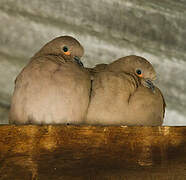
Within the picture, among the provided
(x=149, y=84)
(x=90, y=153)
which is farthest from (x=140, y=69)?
(x=90, y=153)

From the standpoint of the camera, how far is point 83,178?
1559 mm

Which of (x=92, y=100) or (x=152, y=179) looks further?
(x=92, y=100)

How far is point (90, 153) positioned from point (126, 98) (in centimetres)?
36

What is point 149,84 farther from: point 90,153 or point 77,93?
point 90,153

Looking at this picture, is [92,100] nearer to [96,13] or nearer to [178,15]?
[96,13]

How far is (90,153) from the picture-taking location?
1603mm

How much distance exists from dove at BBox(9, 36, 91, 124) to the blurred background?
0.89 meters

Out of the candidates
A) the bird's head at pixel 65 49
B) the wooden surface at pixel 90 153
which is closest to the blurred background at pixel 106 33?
the bird's head at pixel 65 49

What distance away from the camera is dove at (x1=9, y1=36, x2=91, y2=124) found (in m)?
1.75

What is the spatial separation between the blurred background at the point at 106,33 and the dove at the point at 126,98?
0.81m

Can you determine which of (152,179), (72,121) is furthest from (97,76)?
(152,179)

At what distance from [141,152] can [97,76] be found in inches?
17.7

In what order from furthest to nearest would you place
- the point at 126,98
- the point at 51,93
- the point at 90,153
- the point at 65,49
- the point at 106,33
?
1. the point at 106,33
2. the point at 65,49
3. the point at 126,98
4. the point at 51,93
5. the point at 90,153

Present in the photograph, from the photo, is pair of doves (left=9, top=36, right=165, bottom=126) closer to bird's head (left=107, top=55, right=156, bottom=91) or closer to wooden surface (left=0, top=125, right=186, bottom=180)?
bird's head (left=107, top=55, right=156, bottom=91)
